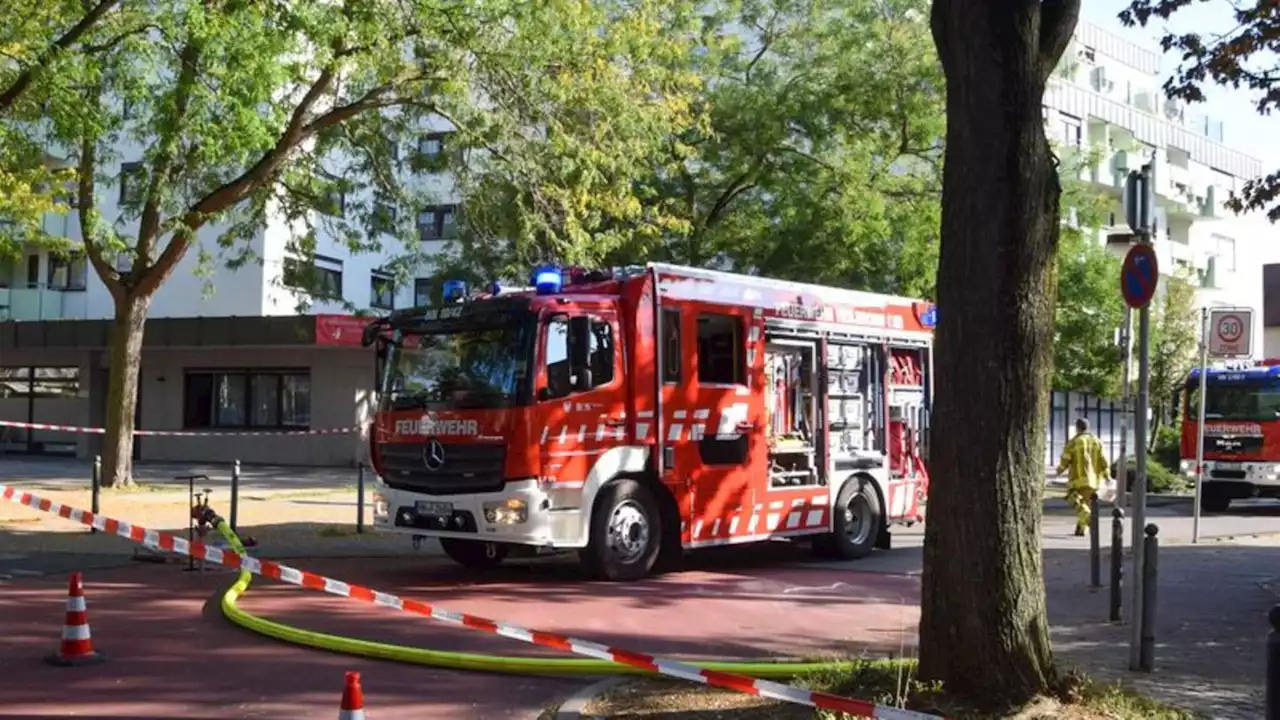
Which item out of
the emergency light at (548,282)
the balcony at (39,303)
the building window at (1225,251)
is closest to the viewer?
the emergency light at (548,282)

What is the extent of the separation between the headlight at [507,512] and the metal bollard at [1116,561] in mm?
4929

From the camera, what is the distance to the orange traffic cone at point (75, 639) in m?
7.74

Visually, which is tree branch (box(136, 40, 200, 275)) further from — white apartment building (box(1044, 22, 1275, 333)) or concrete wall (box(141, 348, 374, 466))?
white apartment building (box(1044, 22, 1275, 333))

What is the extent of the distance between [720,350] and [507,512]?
3.14 metres

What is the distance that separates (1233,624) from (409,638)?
6698mm

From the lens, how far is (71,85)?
15.6 metres

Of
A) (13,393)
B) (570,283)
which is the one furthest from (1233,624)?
(13,393)

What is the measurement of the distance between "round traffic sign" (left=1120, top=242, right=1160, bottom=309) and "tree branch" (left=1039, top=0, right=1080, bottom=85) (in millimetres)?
2799

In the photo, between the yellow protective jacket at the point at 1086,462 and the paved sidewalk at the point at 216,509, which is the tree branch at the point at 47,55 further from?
the yellow protective jacket at the point at 1086,462

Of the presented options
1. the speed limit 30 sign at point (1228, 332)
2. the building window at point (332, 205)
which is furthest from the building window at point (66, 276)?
the speed limit 30 sign at point (1228, 332)

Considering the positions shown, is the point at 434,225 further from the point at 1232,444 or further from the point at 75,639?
the point at 75,639

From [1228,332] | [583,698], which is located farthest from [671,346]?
[1228,332]

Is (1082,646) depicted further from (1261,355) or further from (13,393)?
(1261,355)

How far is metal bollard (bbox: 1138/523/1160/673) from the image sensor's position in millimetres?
7996
